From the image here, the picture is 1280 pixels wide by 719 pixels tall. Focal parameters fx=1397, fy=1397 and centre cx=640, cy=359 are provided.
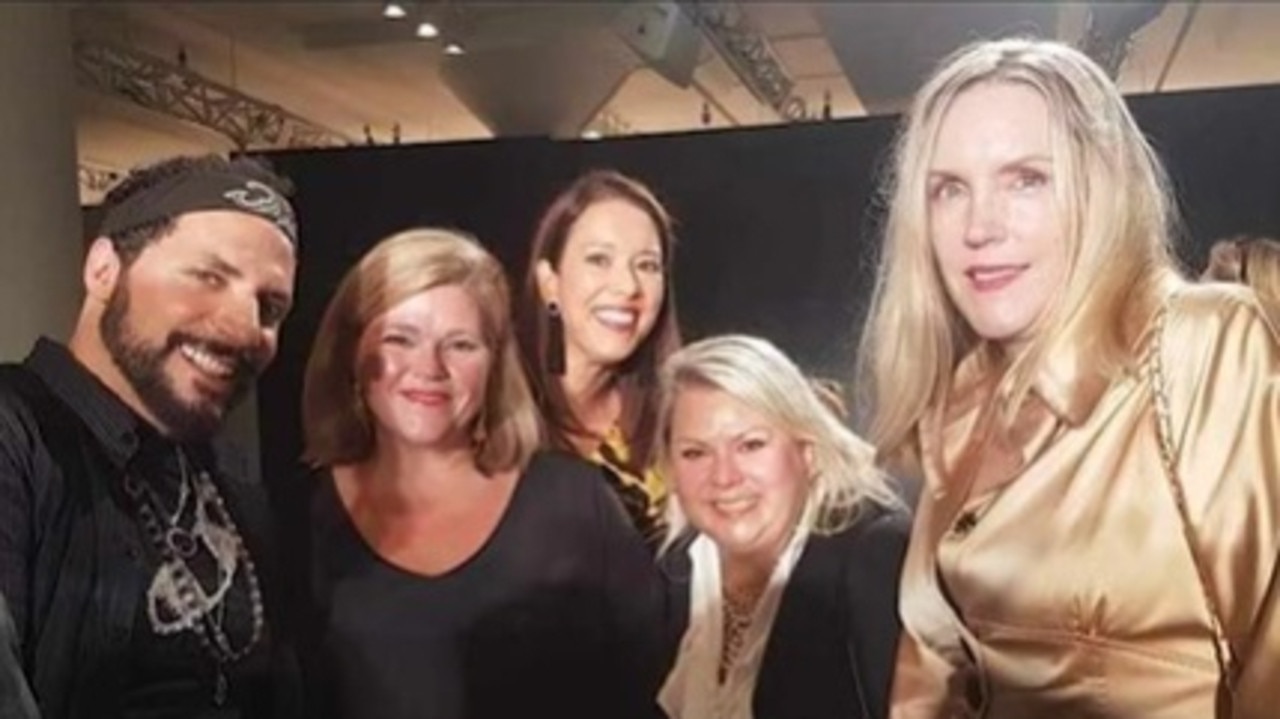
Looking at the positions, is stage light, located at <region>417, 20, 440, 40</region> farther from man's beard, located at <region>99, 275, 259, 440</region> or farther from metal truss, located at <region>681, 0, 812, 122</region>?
man's beard, located at <region>99, 275, 259, 440</region>

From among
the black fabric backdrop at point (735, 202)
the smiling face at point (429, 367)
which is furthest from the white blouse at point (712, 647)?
the smiling face at point (429, 367)

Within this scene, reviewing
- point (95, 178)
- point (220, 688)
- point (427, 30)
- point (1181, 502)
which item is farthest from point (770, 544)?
point (95, 178)

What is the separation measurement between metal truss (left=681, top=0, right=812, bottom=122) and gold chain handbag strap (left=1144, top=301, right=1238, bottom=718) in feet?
2.21

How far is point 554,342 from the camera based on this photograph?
7.62 feet

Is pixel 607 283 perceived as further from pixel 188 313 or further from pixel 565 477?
pixel 188 313

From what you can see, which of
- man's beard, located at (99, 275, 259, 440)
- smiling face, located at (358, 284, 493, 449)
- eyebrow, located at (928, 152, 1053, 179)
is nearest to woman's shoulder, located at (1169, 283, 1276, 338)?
eyebrow, located at (928, 152, 1053, 179)

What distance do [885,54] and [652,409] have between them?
70 cm

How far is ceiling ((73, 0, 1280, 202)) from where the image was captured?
2.22 m

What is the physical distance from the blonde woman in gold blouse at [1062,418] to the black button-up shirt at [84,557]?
1.10 metres

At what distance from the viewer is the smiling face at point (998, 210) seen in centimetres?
204

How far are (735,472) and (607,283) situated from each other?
1.23 ft

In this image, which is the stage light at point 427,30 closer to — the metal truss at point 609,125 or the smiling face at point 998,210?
the metal truss at point 609,125

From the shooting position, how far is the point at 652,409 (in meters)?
2.30

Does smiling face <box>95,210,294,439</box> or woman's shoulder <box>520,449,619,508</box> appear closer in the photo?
smiling face <box>95,210,294,439</box>
